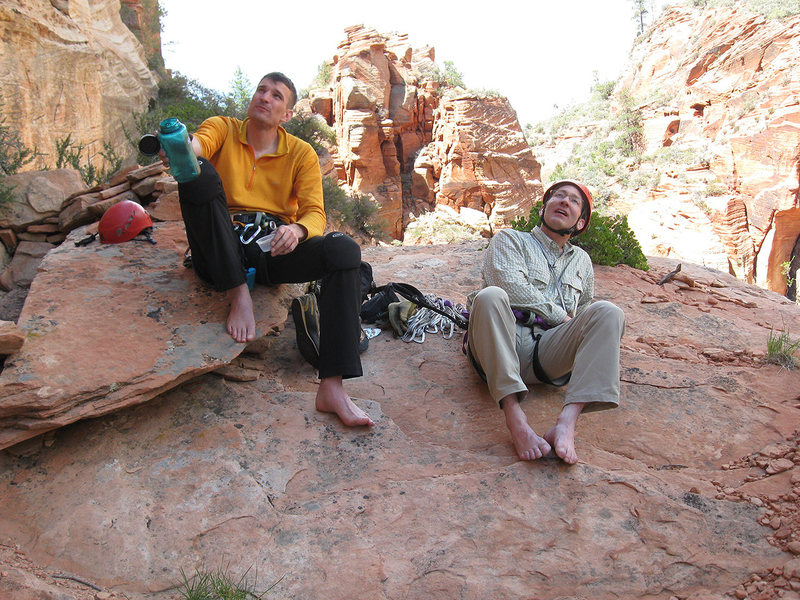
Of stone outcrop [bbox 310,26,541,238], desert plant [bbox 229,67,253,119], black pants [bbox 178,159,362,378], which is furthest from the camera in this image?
stone outcrop [bbox 310,26,541,238]

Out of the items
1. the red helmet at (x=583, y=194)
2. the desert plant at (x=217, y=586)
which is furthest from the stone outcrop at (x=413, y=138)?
the desert plant at (x=217, y=586)

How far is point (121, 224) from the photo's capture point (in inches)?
115

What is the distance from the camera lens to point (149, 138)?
204 centimetres

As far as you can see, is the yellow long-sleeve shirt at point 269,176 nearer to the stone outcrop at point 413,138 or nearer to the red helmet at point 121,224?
the red helmet at point 121,224

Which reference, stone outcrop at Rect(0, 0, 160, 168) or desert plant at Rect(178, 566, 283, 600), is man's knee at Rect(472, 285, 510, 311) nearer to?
desert plant at Rect(178, 566, 283, 600)

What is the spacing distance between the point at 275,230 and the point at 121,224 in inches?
42.7

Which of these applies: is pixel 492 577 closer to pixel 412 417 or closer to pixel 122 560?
pixel 412 417

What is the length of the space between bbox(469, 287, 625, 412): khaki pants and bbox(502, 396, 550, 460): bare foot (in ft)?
0.20

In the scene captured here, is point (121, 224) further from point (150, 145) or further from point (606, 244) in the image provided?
point (606, 244)

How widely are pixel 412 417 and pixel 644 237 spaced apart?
1901 cm

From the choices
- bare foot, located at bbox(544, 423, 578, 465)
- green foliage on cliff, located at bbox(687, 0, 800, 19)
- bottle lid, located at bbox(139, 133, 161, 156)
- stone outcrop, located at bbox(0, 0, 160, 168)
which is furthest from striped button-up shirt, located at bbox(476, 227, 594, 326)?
green foliage on cliff, located at bbox(687, 0, 800, 19)

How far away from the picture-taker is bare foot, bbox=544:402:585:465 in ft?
6.75

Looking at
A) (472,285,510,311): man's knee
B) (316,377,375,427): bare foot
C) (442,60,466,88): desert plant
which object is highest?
(442,60,466,88): desert plant

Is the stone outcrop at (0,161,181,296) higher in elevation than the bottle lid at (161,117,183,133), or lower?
lower
